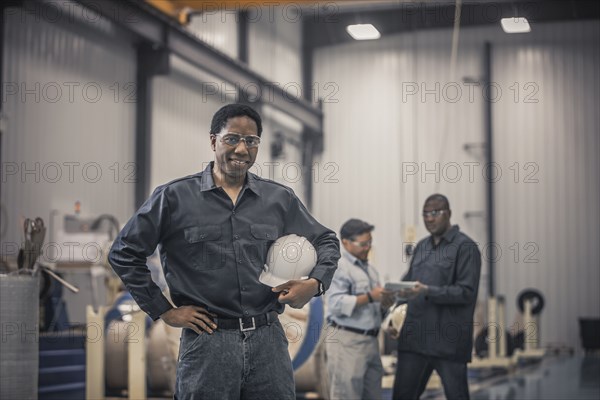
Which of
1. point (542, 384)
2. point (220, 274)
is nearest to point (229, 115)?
point (220, 274)

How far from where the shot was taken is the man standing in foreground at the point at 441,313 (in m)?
5.27

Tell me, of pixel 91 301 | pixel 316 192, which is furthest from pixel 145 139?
pixel 316 192

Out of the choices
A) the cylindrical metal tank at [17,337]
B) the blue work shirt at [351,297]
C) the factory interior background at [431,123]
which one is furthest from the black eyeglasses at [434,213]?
the factory interior background at [431,123]

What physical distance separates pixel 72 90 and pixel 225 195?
29.8ft

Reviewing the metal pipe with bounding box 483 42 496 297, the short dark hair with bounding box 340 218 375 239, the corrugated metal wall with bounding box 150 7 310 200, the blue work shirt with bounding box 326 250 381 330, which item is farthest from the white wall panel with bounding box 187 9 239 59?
the blue work shirt with bounding box 326 250 381 330

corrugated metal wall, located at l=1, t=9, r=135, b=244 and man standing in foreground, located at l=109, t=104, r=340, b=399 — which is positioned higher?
corrugated metal wall, located at l=1, t=9, r=135, b=244

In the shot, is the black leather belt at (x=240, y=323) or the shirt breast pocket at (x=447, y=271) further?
the shirt breast pocket at (x=447, y=271)

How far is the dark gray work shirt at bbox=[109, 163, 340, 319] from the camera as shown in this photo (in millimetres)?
3039

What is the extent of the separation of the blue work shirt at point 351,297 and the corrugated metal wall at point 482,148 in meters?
11.3

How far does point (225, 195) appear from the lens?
3143 mm

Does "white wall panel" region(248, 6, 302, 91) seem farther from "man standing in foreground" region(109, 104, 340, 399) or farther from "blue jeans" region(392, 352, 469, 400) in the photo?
"man standing in foreground" region(109, 104, 340, 399)

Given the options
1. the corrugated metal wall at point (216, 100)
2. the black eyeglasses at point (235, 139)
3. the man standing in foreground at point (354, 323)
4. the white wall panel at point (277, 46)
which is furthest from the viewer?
the white wall panel at point (277, 46)

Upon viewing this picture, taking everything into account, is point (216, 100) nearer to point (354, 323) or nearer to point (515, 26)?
point (515, 26)

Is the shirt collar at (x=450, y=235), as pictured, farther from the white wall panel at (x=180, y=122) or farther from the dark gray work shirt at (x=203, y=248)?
the white wall panel at (x=180, y=122)
